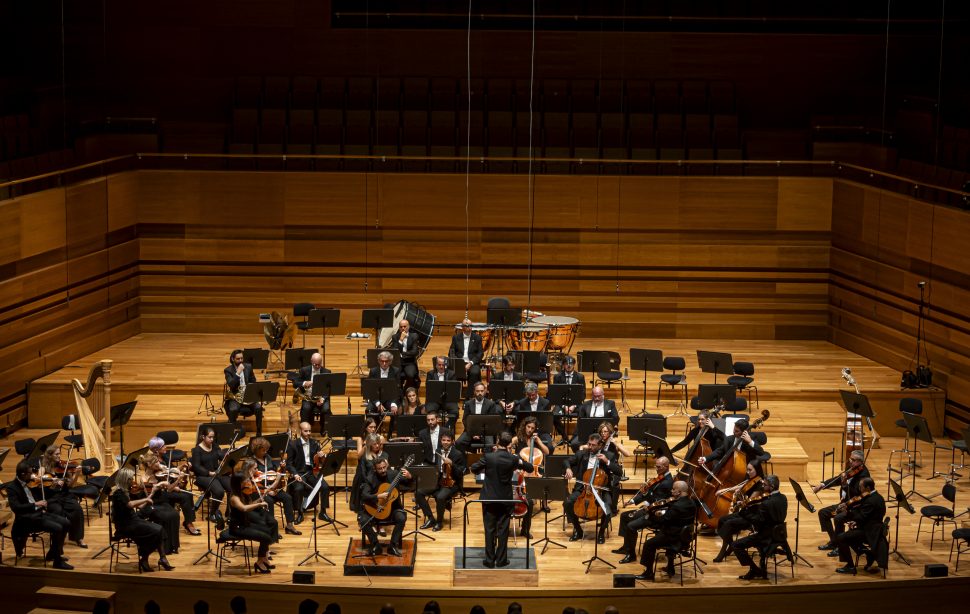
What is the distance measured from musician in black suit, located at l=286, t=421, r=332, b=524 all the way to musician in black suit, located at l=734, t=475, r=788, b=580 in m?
3.44

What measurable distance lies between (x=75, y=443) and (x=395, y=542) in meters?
3.52

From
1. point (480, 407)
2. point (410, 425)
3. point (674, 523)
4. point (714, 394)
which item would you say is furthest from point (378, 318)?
point (674, 523)

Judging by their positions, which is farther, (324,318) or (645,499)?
(324,318)

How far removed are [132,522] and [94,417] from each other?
2556 mm

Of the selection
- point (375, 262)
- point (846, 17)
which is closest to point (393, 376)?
point (375, 262)

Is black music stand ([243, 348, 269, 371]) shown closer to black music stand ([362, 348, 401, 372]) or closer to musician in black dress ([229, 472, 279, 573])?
black music stand ([362, 348, 401, 372])

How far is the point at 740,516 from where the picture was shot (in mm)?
10141

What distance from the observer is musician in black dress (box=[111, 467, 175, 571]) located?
387 inches

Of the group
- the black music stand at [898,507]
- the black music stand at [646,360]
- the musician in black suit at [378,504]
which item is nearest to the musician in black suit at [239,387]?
the musician in black suit at [378,504]

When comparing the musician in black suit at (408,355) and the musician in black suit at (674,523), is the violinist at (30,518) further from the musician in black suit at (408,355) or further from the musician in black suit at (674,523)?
the musician in black suit at (674,523)

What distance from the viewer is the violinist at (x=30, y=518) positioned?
32.6 feet

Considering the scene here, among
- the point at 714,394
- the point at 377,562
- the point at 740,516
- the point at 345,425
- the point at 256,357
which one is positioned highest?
the point at 256,357

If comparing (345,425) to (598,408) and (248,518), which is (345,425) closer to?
(248,518)

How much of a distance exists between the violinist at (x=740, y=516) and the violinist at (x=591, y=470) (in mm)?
916
